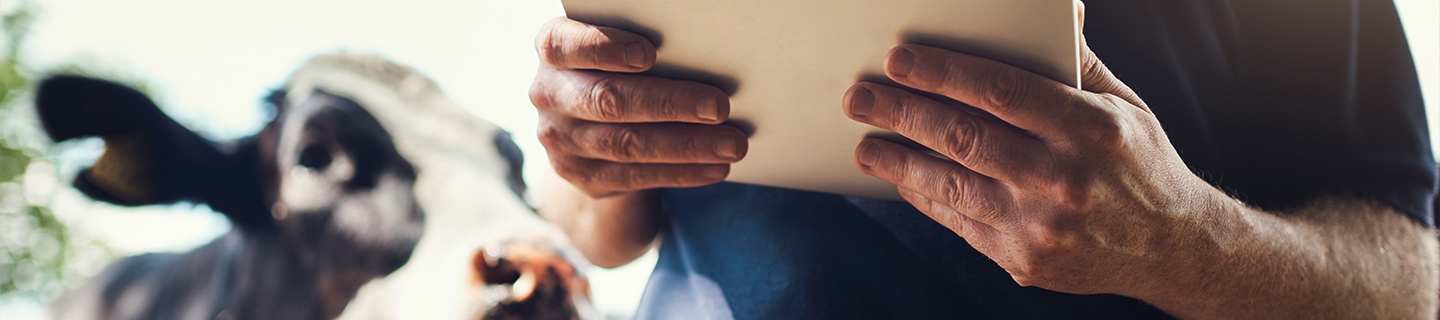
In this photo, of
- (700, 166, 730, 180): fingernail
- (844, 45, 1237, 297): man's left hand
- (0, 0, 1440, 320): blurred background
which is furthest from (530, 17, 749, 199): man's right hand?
(0, 0, 1440, 320): blurred background

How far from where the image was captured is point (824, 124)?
1.50 ft

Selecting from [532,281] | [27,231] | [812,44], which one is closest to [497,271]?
[532,281]

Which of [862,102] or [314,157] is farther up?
[862,102]

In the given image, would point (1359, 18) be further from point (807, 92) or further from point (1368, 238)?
point (807, 92)

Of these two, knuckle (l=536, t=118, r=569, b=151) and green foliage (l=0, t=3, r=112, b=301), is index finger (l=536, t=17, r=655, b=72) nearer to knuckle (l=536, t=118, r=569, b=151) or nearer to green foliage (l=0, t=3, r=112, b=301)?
knuckle (l=536, t=118, r=569, b=151)

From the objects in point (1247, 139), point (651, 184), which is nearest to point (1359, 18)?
point (1247, 139)

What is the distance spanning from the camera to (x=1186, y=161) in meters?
0.55

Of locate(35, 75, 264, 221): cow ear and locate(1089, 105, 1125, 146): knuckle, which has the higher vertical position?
locate(1089, 105, 1125, 146): knuckle

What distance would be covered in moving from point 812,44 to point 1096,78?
0.15 m

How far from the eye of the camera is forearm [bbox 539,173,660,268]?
69cm

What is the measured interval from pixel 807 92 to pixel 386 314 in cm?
73

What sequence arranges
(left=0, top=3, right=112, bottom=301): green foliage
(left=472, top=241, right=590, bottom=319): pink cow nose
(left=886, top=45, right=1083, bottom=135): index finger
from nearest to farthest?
(left=886, top=45, right=1083, bottom=135): index finger → (left=472, top=241, right=590, bottom=319): pink cow nose → (left=0, top=3, right=112, bottom=301): green foliage

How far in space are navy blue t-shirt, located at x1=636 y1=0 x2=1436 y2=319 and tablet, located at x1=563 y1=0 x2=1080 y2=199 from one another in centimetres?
8

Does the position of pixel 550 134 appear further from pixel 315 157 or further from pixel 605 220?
pixel 315 157
